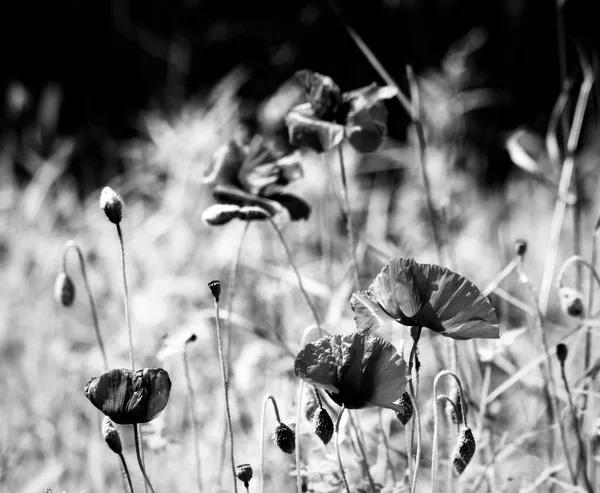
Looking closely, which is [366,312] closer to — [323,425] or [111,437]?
[323,425]

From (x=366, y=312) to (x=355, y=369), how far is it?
79mm

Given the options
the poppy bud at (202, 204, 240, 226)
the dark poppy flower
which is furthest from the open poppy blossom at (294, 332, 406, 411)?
the poppy bud at (202, 204, 240, 226)

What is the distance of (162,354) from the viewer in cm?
110

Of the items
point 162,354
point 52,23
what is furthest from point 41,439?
point 52,23

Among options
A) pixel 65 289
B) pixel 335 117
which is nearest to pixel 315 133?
pixel 335 117

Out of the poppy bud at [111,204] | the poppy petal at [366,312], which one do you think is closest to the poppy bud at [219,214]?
the poppy bud at [111,204]

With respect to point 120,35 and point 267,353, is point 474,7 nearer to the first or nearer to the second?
point 120,35

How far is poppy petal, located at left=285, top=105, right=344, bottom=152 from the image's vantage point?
1.11 meters

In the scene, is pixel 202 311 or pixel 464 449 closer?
pixel 464 449

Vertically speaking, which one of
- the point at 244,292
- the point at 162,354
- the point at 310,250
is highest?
the point at 310,250

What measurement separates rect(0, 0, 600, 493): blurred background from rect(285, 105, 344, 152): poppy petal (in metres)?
0.18

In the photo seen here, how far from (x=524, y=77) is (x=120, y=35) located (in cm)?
246

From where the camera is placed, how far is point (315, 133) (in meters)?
1.12

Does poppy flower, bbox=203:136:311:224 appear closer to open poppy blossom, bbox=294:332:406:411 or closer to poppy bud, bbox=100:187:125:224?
poppy bud, bbox=100:187:125:224
